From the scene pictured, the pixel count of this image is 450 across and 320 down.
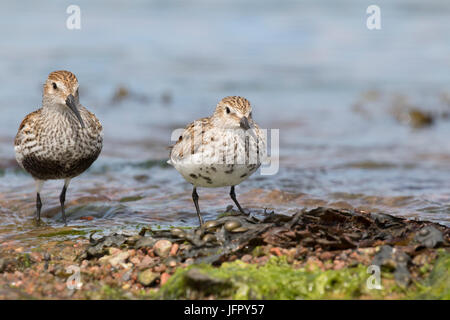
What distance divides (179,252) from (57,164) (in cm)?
258

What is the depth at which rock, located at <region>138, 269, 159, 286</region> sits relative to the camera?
480cm

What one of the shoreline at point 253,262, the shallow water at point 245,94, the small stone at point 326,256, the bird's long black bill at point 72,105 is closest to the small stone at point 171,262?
the shoreline at point 253,262

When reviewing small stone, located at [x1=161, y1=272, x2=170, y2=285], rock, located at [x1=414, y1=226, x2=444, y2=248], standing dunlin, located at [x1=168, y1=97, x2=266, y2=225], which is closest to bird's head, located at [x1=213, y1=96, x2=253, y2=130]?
standing dunlin, located at [x1=168, y1=97, x2=266, y2=225]

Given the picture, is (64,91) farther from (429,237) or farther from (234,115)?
(429,237)

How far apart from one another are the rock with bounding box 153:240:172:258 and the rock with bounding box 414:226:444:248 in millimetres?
1986

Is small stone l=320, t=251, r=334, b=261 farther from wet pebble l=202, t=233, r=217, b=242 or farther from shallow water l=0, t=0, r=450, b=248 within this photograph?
shallow water l=0, t=0, r=450, b=248

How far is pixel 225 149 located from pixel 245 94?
10.6 metres

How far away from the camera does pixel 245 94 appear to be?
16.5 metres

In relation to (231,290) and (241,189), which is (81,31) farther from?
(231,290)

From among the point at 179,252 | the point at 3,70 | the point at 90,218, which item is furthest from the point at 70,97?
the point at 3,70

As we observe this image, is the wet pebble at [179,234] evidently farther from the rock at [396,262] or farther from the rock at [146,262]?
the rock at [396,262]

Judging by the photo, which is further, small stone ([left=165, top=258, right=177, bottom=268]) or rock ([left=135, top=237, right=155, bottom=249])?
rock ([left=135, top=237, right=155, bottom=249])

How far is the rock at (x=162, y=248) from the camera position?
5199mm

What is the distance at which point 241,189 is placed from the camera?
8.67m
